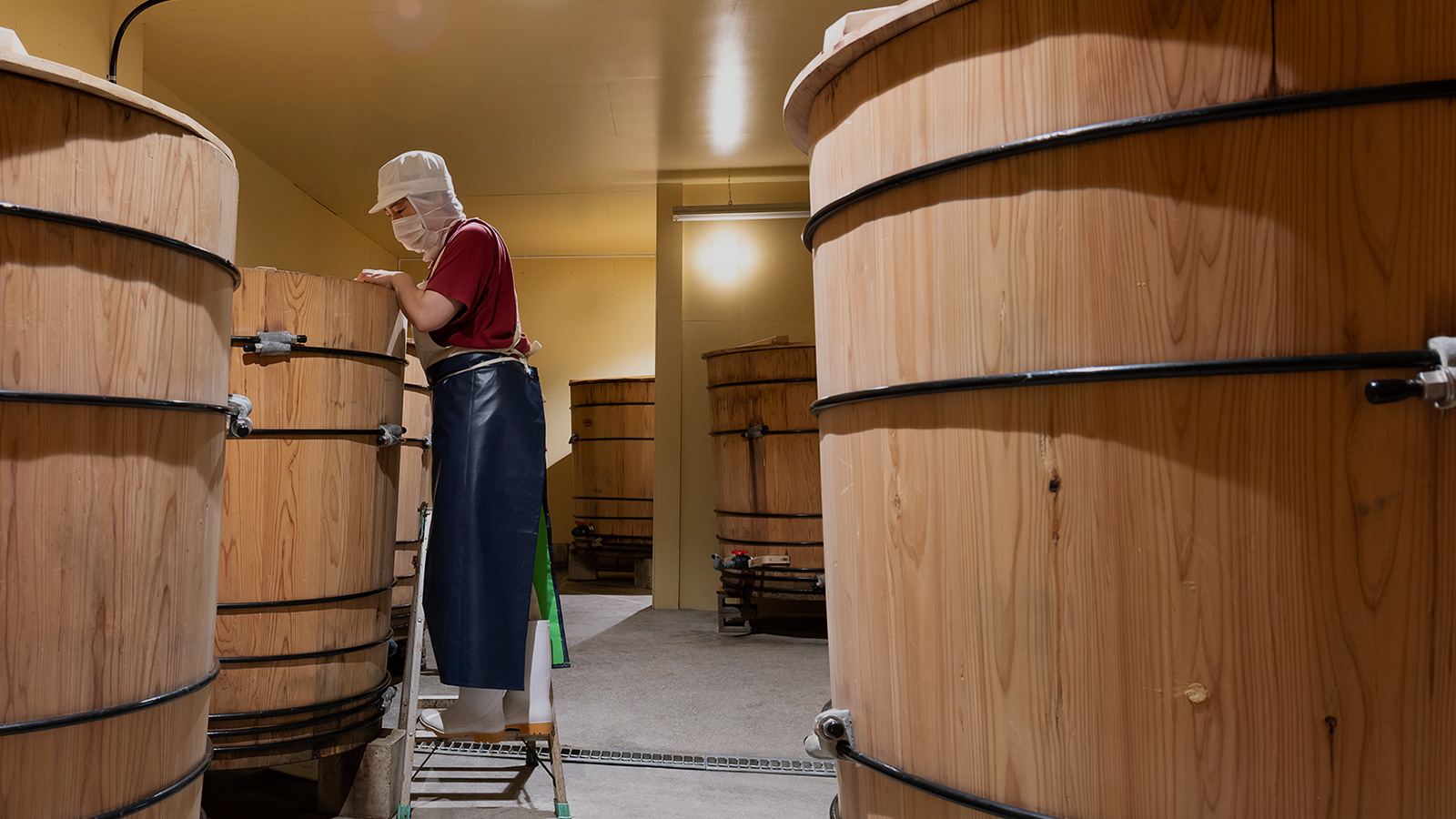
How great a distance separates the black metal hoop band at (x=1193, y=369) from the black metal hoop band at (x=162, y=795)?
4.76 ft

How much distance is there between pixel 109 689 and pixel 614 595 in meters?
6.60

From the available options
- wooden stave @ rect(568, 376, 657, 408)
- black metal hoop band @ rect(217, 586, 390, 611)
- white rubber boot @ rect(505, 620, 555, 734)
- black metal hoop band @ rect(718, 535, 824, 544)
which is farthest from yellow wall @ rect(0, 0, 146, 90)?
wooden stave @ rect(568, 376, 657, 408)

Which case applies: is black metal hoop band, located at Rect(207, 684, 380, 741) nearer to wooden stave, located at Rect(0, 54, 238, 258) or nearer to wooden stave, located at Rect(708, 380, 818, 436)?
wooden stave, located at Rect(0, 54, 238, 258)

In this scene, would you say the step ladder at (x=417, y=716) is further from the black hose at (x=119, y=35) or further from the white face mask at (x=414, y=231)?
the black hose at (x=119, y=35)

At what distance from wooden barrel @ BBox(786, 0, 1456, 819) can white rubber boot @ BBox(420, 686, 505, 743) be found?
1657mm

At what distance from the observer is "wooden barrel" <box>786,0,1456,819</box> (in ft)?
3.31

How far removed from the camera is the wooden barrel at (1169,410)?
1010 millimetres

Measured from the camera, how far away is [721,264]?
7.09m

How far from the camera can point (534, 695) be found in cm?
274

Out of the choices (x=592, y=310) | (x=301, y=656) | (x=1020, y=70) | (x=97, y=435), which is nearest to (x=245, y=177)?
(x=592, y=310)

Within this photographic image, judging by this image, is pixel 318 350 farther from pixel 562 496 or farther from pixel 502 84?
pixel 562 496

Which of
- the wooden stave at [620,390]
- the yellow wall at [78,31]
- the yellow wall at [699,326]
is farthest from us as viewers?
the wooden stave at [620,390]

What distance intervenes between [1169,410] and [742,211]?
6027 mm

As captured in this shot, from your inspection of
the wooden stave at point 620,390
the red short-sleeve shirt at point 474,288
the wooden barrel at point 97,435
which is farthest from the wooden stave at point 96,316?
the wooden stave at point 620,390
